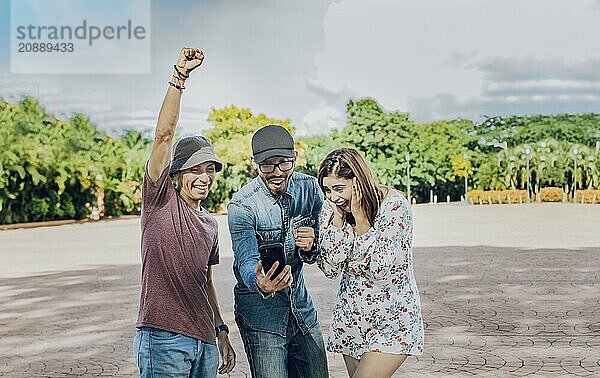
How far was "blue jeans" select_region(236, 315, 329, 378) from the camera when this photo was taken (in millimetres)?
2606

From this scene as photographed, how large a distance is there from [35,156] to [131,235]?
3249mm

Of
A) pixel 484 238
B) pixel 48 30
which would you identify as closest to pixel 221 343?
pixel 484 238

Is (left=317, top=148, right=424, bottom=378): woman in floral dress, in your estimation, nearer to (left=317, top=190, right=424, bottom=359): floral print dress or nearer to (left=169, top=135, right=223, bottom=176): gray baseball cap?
(left=317, top=190, right=424, bottom=359): floral print dress

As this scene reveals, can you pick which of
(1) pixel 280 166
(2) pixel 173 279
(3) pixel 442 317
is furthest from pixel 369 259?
(3) pixel 442 317

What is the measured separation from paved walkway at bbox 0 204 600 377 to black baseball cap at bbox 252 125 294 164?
2463mm

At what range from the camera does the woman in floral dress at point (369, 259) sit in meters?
2.52

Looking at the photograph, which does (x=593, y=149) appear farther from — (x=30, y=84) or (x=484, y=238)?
(x=30, y=84)

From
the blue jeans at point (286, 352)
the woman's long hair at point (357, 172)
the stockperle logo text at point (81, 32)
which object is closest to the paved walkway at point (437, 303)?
the blue jeans at point (286, 352)

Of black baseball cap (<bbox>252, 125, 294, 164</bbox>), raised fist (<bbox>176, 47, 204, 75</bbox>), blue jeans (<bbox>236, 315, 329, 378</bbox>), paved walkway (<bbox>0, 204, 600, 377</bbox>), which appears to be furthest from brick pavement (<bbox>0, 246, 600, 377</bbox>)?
raised fist (<bbox>176, 47, 204, 75</bbox>)

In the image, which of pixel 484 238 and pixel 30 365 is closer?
pixel 30 365

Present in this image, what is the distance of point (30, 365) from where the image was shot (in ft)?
16.8

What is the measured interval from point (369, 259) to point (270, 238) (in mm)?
277

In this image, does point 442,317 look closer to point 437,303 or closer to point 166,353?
point 437,303

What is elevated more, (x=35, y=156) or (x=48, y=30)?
(x=48, y=30)
